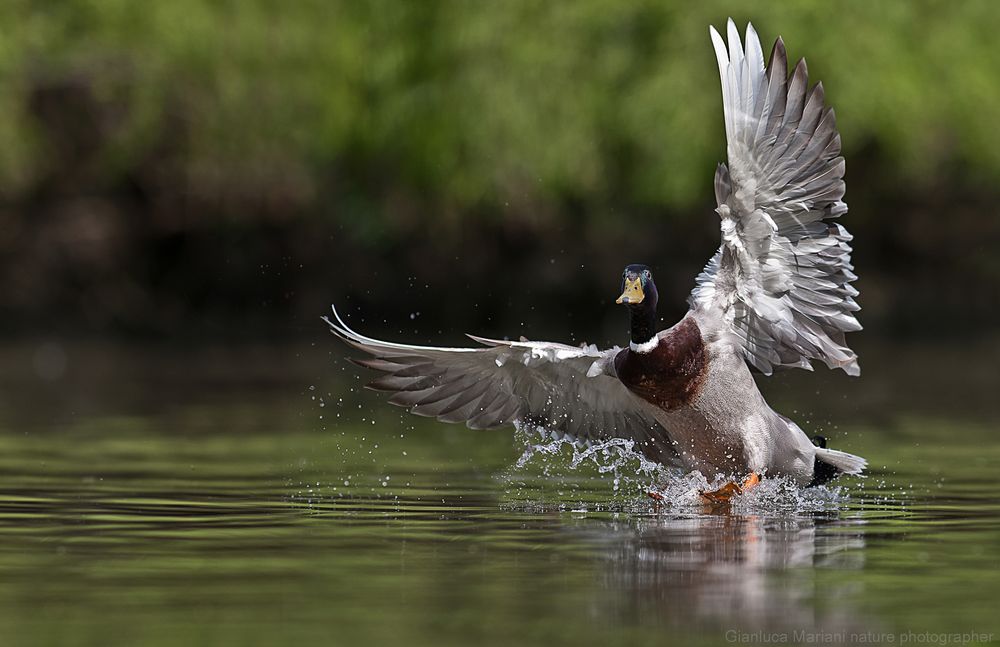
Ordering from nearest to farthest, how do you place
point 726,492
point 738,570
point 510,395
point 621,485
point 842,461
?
point 738,570
point 726,492
point 842,461
point 621,485
point 510,395

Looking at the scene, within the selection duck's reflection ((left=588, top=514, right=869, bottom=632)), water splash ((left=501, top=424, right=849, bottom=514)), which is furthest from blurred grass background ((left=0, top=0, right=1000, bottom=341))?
duck's reflection ((left=588, top=514, right=869, bottom=632))

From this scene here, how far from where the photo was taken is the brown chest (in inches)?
349

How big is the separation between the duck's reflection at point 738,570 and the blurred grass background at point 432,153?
47.0 ft

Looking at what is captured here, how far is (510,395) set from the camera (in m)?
10.0

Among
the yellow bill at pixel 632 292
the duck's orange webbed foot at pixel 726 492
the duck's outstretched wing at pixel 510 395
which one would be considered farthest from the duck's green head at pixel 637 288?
the duck's orange webbed foot at pixel 726 492

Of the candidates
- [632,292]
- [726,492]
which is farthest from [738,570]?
[632,292]

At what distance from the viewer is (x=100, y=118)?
23.8 metres

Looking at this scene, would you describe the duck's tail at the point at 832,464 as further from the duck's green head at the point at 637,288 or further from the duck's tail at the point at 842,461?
the duck's green head at the point at 637,288

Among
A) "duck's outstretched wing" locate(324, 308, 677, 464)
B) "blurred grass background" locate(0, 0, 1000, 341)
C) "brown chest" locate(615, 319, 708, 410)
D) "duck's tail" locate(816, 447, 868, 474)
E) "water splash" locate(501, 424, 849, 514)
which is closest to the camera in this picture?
"water splash" locate(501, 424, 849, 514)

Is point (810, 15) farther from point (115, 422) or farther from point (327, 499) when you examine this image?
point (327, 499)

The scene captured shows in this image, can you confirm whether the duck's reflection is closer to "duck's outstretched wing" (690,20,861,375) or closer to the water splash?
the water splash

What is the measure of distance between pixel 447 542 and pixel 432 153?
15.5 meters

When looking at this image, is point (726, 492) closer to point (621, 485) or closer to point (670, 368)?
point (670, 368)

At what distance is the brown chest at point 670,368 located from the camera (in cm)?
888
